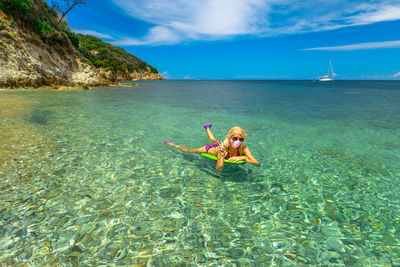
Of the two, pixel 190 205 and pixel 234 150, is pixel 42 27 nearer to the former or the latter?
pixel 234 150

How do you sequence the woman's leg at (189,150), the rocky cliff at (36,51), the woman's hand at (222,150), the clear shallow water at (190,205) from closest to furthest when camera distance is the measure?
the clear shallow water at (190,205), the woman's hand at (222,150), the woman's leg at (189,150), the rocky cliff at (36,51)

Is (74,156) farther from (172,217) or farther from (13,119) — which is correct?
(13,119)

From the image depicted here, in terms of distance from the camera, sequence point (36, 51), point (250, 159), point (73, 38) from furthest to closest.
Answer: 1. point (73, 38)
2. point (36, 51)
3. point (250, 159)

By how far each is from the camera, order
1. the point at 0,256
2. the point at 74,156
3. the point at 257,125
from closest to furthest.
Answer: the point at 0,256
the point at 74,156
the point at 257,125

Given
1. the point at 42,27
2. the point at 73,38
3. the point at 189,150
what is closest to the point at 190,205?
the point at 189,150

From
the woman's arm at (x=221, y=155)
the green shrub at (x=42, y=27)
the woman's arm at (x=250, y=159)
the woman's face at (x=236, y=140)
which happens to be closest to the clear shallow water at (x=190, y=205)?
the woman's arm at (x=221, y=155)

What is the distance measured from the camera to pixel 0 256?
3.23m

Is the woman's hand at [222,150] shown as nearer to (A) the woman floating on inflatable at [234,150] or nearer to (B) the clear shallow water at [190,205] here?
(A) the woman floating on inflatable at [234,150]

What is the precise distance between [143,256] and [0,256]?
2200mm

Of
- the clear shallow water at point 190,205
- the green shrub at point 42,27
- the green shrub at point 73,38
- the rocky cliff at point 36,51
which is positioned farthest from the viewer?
the green shrub at point 73,38

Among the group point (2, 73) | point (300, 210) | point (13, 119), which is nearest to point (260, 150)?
point (300, 210)

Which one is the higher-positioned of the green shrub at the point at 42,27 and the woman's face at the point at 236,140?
the green shrub at the point at 42,27

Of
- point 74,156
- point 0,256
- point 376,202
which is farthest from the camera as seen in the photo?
point 74,156

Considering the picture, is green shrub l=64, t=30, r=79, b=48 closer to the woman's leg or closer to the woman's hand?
the woman's leg
